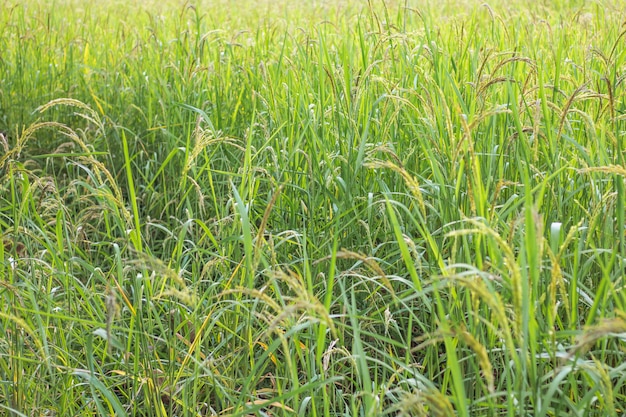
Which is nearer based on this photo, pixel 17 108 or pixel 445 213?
pixel 445 213

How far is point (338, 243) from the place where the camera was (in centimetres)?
200

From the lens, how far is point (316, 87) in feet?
9.00

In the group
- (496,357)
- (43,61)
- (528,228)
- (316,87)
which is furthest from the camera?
(43,61)

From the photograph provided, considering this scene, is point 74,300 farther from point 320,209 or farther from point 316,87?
point 316,87

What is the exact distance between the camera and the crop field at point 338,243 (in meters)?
1.27

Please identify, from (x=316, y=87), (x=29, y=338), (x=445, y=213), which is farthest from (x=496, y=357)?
(x=316, y=87)

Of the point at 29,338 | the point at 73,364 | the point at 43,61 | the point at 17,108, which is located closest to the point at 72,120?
the point at 17,108

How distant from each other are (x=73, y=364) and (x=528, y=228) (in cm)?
118

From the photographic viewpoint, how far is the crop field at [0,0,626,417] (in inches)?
50.0

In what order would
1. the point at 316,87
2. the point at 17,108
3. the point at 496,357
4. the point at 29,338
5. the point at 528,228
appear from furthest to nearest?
the point at 17,108, the point at 316,87, the point at 29,338, the point at 496,357, the point at 528,228

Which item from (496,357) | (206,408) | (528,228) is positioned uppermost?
(528,228)

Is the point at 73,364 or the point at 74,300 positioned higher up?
the point at 74,300

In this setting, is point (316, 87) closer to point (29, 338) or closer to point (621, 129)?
point (621, 129)

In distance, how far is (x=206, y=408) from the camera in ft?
5.77
